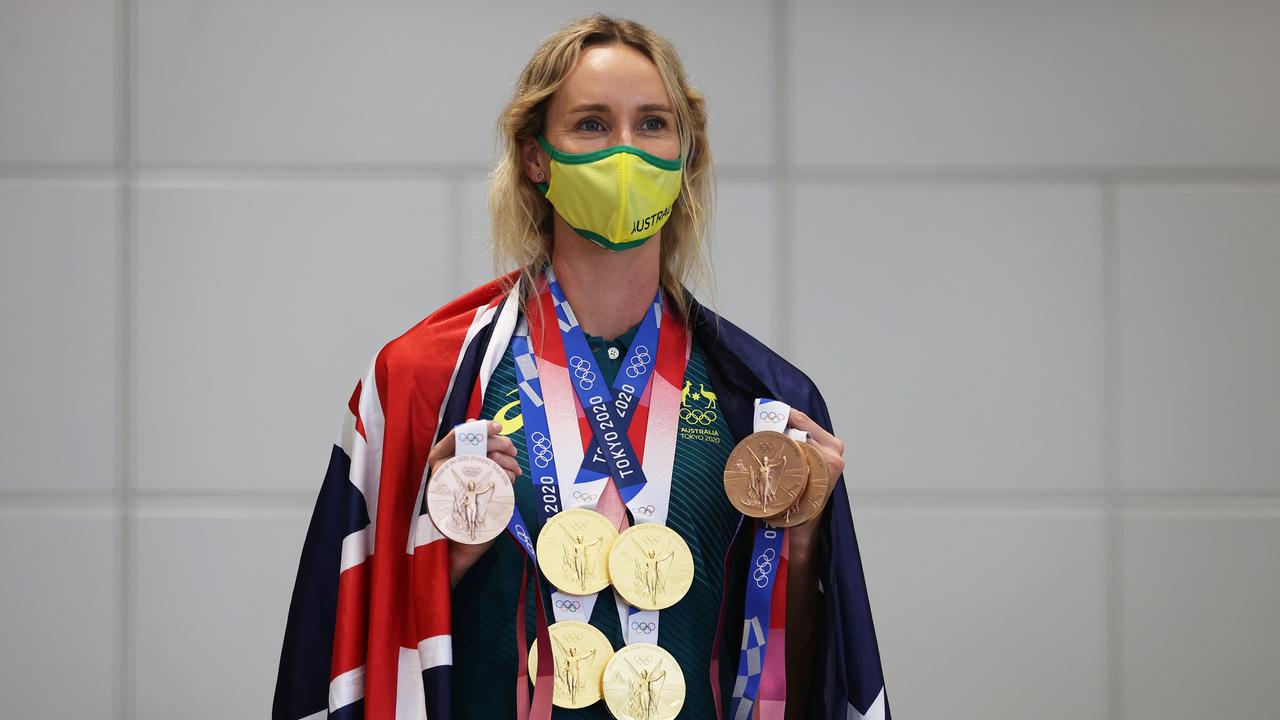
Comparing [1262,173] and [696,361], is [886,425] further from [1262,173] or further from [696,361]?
[696,361]

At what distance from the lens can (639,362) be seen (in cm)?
189

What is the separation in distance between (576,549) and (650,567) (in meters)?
0.11

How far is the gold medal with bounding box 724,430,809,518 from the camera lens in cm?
171

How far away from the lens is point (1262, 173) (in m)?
3.68

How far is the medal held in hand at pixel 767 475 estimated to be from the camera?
67.4 inches

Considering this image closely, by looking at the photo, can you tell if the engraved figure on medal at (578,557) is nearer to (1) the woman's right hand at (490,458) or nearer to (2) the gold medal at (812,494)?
(1) the woman's right hand at (490,458)

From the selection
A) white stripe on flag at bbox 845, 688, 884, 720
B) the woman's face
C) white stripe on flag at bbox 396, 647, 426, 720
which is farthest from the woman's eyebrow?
white stripe on flag at bbox 845, 688, 884, 720

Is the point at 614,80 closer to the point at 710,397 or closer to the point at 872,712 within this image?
the point at 710,397

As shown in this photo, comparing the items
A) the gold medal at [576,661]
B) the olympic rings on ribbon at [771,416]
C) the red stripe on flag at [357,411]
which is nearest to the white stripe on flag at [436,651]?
the gold medal at [576,661]

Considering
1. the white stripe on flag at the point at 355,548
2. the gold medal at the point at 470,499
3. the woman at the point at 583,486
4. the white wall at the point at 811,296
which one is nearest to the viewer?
the gold medal at the point at 470,499

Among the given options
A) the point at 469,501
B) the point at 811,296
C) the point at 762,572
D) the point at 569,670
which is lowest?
the point at 569,670

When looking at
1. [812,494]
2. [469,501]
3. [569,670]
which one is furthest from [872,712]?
[469,501]

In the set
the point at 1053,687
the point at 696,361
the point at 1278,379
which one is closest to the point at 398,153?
the point at 696,361

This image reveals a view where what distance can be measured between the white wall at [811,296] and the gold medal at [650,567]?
6.26ft
